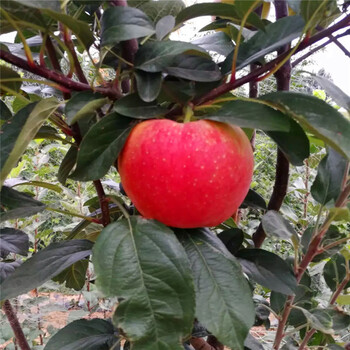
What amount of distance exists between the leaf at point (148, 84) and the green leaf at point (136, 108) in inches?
0.5

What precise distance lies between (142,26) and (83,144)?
13 centimetres

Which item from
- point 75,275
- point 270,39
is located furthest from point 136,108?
point 75,275

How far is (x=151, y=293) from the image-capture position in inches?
14.1

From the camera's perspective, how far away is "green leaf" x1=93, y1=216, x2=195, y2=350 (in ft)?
1.16

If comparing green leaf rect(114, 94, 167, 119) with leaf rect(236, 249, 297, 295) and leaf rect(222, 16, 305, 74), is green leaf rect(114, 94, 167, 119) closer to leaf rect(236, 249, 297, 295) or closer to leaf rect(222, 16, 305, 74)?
leaf rect(222, 16, 305, 74)

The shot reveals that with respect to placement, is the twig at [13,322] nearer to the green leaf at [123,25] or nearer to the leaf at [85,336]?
the leaf at [85,336]

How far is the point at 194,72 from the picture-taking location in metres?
0.42

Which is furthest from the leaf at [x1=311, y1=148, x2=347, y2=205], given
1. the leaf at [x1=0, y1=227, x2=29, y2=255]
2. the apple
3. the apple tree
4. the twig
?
the twig

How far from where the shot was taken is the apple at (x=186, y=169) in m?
0.37

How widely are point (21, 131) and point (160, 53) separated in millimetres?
150

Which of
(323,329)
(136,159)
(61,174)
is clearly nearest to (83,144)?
(136,159)

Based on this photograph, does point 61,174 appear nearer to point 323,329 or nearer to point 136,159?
point 136,159

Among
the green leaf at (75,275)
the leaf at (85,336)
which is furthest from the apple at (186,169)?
the green leaf at (75,275)

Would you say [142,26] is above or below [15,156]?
above
